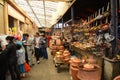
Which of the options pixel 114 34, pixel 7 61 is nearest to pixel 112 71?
pixel 114 34

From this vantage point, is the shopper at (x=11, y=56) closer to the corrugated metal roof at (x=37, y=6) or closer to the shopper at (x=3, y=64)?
the shopper at (x=3, y=64)

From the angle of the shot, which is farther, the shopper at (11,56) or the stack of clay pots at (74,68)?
the shopper at (11,56)

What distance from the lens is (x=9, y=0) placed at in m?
6.85

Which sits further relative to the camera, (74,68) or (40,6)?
(40,6)

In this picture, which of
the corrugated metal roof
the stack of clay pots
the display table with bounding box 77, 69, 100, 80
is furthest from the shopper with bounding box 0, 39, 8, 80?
the corrugated metal roof

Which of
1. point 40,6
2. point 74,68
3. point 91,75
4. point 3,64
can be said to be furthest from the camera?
point 40,6

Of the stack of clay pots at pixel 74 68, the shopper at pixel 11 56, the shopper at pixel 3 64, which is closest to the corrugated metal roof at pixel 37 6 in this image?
the shopper at pixel 11 56

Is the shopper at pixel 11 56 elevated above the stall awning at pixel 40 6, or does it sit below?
below

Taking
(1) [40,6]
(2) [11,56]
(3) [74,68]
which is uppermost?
(1) [40,6]

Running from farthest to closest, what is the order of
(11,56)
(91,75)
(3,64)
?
(11,56) → (3,64) → (91,75)

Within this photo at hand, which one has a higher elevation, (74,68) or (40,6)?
(40,6)

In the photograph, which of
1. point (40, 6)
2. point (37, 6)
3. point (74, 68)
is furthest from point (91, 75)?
point (37, 6)

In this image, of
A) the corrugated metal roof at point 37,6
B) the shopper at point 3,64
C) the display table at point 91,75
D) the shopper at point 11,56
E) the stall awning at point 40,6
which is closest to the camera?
the display table at point 91,75

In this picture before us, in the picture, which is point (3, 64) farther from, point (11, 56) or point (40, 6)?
point (40, 6)
